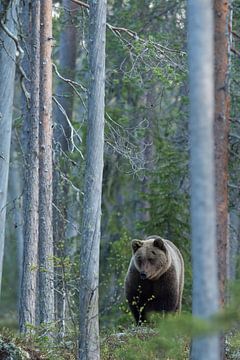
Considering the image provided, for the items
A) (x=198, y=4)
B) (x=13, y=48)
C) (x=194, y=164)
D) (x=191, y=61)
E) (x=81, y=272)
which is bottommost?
(x=81, y=272)

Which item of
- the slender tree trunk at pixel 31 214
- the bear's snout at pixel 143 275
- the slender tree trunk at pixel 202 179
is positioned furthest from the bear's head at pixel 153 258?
the slender tree trunk at pixel 202 179

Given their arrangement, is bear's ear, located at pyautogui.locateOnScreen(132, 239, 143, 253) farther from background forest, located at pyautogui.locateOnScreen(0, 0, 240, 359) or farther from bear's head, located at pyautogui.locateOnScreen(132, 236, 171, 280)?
background forest, located at pyautogui.locateOnScreen(0, 0, 240, 359)

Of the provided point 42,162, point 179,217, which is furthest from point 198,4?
point 179,217

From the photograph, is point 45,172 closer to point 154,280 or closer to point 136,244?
point 136,244

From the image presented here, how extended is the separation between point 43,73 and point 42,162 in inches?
62.0

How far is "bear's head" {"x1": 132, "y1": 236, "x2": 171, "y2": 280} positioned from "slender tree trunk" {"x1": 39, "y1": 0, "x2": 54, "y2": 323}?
2.12 m

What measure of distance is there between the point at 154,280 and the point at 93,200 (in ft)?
15.7

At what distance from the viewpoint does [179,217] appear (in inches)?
949

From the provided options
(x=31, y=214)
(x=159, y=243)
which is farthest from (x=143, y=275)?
(x=31, y=214)

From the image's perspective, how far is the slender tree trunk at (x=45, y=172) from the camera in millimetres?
14812

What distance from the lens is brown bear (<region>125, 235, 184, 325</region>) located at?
16.6 metres

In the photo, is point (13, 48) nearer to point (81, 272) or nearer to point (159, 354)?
point (81, 272)

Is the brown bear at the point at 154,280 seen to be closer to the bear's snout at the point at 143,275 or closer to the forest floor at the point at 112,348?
the bear's snout at the point at 143,275

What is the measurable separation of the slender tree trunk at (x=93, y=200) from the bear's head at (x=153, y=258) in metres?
4.32
